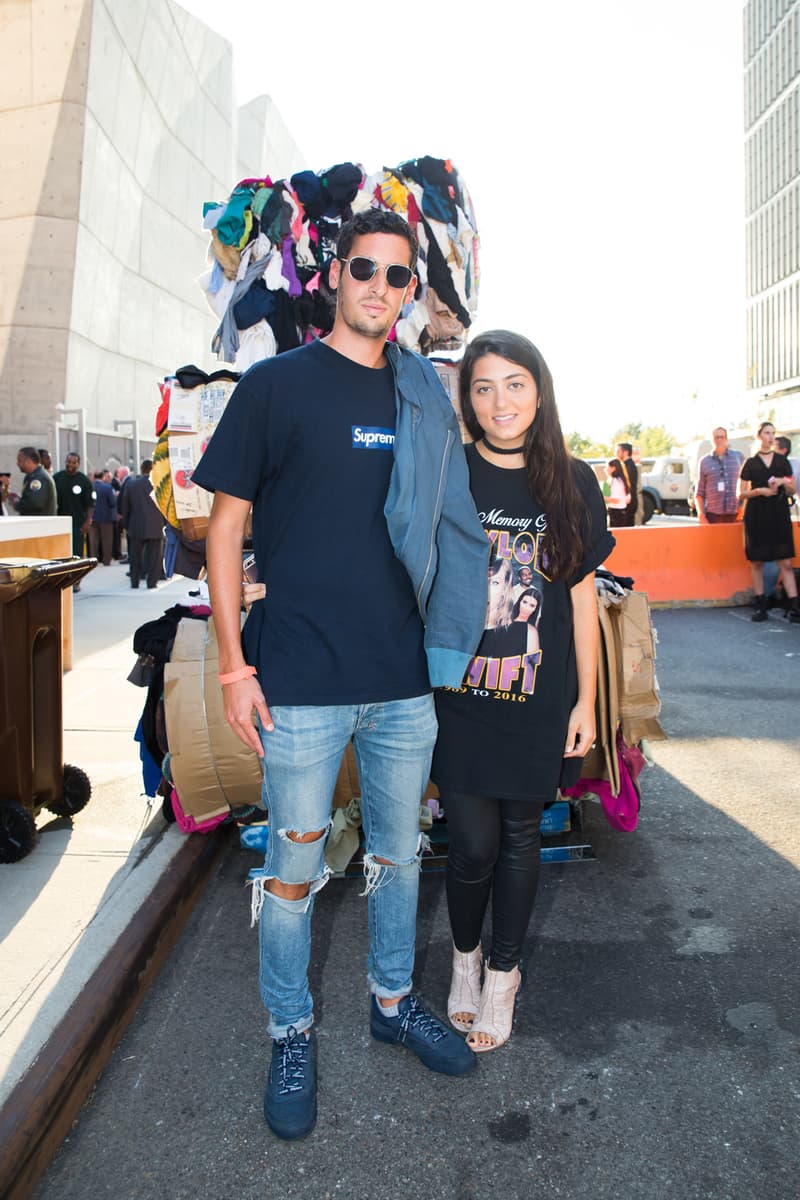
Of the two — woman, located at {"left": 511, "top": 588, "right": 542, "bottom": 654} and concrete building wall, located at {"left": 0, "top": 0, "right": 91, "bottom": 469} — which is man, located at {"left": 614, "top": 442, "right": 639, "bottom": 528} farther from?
concrete building wall, located at {"left": 0, "top": 0, "right": 91, "bottom": 469}

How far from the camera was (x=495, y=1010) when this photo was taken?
2.52 meters

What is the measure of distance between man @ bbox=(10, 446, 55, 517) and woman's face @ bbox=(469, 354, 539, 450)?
949 centimetres

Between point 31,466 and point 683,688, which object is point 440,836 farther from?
point 31,466

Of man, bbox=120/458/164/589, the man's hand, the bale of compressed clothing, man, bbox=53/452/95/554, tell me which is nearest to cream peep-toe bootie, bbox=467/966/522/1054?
the man's hand

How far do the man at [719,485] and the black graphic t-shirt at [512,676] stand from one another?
10.4 meters

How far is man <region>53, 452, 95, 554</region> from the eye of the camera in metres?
13.3

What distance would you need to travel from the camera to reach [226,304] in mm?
4062

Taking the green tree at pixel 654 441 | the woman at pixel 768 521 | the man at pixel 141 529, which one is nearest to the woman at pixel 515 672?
the woman at pixel 768 521

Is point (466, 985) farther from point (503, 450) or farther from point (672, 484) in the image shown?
point (672, 484)

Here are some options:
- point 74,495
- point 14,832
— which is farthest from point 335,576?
point 74,495

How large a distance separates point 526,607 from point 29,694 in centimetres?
218

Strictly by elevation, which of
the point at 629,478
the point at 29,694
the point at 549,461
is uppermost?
the point at 629,478

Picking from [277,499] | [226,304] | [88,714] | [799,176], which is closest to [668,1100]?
[277,499]

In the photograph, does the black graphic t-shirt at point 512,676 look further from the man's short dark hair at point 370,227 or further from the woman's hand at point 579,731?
the man's short dark hair at point 370,227
